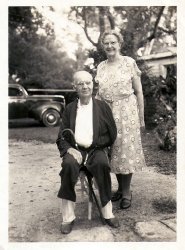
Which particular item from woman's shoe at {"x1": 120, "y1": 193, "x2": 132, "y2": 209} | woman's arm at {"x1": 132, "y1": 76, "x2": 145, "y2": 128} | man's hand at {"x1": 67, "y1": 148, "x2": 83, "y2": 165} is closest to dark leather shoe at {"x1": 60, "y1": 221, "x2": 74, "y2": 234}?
man's hand at {"x1": 67, "y1": 148, "x2": 83, "y2": 165}

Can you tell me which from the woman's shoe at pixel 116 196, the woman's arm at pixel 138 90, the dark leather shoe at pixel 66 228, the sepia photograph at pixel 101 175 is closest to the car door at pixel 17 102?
the sepia photograph at pixel 101 175

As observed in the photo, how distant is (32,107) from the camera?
33.4ft

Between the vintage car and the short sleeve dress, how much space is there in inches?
273

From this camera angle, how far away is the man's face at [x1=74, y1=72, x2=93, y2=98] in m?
2.76

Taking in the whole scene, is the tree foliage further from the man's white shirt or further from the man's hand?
the man's hand

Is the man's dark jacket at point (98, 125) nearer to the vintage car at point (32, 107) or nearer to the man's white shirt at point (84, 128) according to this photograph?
the man's white shirt at point (84, 128)

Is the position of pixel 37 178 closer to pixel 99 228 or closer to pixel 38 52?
pixel 99 228

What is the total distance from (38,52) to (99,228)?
40.0 feet

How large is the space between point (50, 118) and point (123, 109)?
7071mm

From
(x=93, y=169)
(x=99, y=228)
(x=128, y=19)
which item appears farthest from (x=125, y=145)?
(x=128, y=19)

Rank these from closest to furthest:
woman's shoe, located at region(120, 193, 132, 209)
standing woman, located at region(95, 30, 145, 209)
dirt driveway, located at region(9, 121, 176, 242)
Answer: dirt driveway, located at region(9, 121, 176, 242) → standing woman, located at region(95, 30, 145, 209) → woman's shoe, located at region(120, 193, 132, 209)

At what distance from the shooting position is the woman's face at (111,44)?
2.96m

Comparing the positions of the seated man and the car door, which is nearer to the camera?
the seated man

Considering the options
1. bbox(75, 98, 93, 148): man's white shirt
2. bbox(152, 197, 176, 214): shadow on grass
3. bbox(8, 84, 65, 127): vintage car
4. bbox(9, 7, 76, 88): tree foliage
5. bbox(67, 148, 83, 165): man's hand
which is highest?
bbox(9, 7, 76, 88): tree foliage
